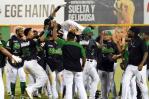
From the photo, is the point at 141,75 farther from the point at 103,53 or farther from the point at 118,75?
the point at 118,75

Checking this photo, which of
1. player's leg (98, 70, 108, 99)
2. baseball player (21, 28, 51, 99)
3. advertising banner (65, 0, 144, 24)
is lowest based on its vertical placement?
Answer: player's leg (98, 70, 108, 99)

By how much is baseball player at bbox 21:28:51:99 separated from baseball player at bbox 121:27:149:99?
2.11m

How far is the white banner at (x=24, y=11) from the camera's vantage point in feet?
81.1

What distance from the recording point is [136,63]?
1055 cm

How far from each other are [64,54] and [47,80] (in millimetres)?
1856

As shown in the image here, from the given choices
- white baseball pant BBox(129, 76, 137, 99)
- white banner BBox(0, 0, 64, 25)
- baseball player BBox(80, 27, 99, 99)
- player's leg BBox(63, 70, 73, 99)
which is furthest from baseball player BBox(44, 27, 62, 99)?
white banner BBox(0, 0, 64, 25)

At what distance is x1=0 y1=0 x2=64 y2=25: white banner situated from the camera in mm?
24734

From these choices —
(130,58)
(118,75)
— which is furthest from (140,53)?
(118,75)

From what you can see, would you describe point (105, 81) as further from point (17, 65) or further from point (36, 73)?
point (17, 65)

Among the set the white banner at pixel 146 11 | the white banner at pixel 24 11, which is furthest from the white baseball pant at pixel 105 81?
the white banner at pixel 24 11

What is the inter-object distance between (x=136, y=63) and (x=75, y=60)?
4.27 feet

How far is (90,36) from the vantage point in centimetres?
1220

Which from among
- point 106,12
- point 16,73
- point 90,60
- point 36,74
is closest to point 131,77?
point 90,60

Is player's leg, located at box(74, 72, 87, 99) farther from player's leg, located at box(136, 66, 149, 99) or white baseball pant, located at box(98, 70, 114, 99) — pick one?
white baseball pant, located at box(98, 70, 114, 99)
